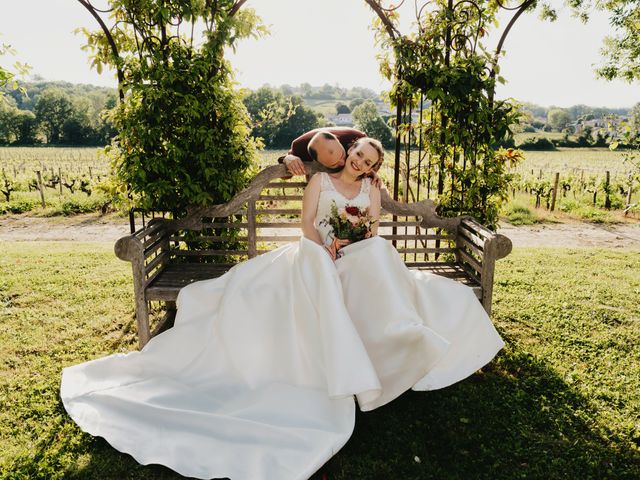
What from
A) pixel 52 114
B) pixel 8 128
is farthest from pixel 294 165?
pixel 52 114

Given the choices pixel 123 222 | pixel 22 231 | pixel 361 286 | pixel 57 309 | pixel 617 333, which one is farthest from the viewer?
pixel 123 222

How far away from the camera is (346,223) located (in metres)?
4.21

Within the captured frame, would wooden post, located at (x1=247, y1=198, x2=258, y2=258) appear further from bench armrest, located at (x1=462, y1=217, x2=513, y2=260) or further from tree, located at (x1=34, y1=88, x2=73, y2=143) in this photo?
tree, located at (x1=34, y1=88, x2=73, y2=143)

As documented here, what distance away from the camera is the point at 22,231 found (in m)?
11.4

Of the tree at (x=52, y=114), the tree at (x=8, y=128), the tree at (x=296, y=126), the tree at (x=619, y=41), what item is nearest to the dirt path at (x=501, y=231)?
the tree at (x=619, y=41)

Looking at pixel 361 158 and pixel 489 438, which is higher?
pixel 361 158

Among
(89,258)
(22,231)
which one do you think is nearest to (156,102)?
(89,258)

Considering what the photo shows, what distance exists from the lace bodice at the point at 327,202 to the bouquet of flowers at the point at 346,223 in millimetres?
31

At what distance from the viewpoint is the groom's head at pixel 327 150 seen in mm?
4293

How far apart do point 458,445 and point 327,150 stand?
259 cm

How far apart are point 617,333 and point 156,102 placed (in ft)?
16.7

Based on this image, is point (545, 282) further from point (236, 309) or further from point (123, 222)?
point (123, 222)

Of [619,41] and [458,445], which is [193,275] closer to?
[458,445]

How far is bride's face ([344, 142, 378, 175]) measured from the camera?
Result: 4008 millimetres
